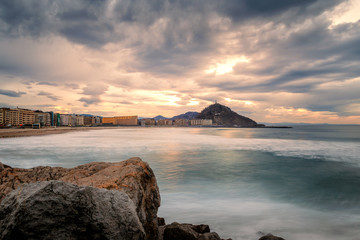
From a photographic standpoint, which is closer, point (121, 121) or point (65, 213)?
point (65, 213)

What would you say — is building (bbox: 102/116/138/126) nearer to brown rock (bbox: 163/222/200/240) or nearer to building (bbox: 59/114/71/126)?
building (bbox: 59/114/71/126)

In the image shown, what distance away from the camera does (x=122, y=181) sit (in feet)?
11.7

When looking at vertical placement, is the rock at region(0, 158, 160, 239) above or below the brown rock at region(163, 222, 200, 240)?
above

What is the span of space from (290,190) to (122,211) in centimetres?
998

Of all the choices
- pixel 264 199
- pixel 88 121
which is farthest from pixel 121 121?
pixel 264 199

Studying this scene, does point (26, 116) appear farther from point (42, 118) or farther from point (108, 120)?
point (108, 120)

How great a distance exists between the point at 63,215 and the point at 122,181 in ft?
5.07

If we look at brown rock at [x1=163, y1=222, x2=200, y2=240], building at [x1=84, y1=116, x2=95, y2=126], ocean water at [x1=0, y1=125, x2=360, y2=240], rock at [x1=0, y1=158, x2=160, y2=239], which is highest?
building at [x1=84, y1=116, x2=95, y2=126]

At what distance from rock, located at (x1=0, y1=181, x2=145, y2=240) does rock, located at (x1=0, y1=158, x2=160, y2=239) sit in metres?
1.02

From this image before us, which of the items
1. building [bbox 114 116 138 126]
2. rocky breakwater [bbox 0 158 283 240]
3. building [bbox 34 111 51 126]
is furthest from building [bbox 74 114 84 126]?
rocky breakwater [bbox 0 158 283 240]

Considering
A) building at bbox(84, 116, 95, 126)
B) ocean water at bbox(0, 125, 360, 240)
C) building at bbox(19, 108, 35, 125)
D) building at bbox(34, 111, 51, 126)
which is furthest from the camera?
building at bbox(84, 116, 95, 126)

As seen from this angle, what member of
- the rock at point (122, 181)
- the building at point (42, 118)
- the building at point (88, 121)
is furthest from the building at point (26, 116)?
the rock at point (122, 181)

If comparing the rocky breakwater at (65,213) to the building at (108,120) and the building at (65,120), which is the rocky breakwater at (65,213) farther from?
the building at (108,120)

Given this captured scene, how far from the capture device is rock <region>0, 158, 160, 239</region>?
135 inches
